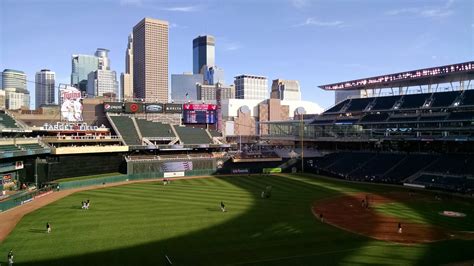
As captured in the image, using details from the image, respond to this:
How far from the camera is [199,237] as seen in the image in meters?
33.2

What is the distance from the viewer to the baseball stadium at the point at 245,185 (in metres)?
30.5

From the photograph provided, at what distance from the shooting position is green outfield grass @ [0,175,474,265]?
27969 mm

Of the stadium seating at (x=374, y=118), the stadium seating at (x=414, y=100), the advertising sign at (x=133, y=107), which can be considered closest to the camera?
the stadium seating at (x=414, y=100)

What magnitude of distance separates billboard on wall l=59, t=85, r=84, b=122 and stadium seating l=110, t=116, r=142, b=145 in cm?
934

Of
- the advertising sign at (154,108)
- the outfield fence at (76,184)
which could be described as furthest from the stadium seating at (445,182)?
the advertising sign at (154,108)

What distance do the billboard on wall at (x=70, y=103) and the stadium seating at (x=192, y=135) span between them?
23.6 m

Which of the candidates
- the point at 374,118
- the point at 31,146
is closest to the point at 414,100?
the point at 374,118

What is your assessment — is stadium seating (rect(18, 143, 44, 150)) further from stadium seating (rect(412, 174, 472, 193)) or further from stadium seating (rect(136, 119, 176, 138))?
stadium seating (rect(412, 174, 472, 193))

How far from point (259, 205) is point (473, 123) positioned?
147 ft

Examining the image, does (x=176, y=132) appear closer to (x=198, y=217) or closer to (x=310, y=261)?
(x=198, y=217)

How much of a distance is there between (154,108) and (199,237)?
204 feet

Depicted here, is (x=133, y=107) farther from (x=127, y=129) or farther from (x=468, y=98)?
(x=468, y=98)

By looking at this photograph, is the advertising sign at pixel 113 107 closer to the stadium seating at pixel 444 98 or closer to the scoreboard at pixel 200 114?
the scoreboard at pixel 200 114

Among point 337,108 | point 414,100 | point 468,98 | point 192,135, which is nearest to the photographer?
point 468,98
